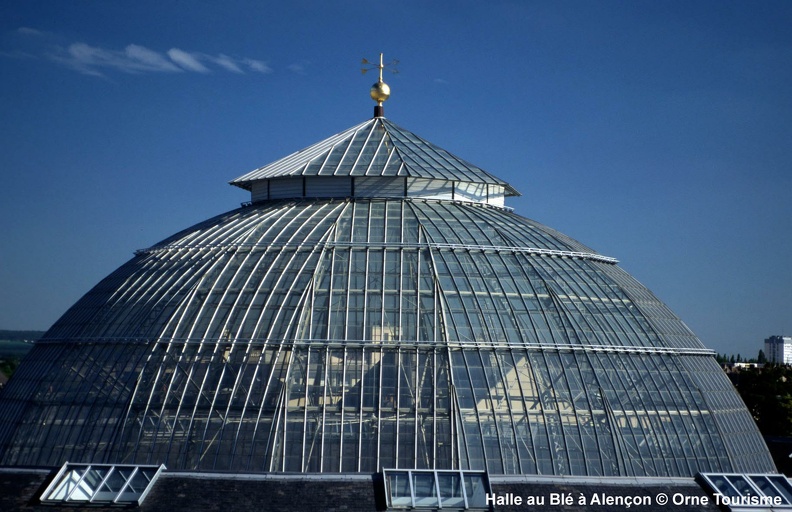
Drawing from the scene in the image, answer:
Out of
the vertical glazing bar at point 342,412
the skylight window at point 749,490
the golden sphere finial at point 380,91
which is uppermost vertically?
the golden sphere finial at point 380,91

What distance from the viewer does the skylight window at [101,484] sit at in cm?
3753

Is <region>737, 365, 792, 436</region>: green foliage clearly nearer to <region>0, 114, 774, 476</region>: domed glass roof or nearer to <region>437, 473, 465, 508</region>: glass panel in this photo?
<region>0, 114, 774, 476</region>: domed glass roof

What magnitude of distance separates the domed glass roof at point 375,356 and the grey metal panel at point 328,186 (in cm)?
14

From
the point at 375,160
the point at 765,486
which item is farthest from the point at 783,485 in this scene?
the point at 375,160

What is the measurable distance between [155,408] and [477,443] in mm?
12473

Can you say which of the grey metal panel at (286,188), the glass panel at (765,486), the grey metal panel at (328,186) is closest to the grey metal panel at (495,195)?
the grey metal panel at (328,186)

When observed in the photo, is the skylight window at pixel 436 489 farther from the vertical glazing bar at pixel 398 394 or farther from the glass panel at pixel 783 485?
the glass panel at pixel 783 485

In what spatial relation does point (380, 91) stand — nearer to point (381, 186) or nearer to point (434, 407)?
point (381, 186)

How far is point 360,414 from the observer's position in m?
41.8

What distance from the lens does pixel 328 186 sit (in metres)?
53.1

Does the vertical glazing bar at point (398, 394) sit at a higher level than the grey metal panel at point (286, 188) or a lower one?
lower

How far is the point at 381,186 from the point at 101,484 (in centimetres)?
2035

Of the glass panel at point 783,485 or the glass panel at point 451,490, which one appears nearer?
the glass panel at point 451,490

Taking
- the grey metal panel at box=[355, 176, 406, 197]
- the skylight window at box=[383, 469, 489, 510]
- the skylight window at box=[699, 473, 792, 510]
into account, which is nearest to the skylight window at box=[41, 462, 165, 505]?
the skylight window at box=[383, 469, 489, 510]
